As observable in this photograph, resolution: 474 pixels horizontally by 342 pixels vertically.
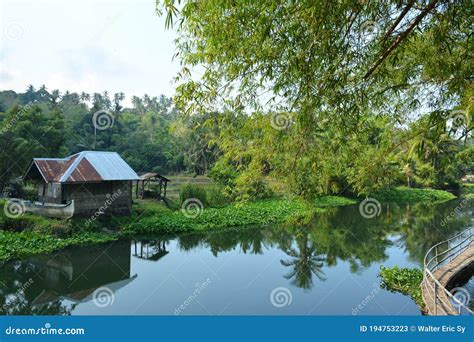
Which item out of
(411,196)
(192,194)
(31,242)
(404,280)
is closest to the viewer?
(404,280)

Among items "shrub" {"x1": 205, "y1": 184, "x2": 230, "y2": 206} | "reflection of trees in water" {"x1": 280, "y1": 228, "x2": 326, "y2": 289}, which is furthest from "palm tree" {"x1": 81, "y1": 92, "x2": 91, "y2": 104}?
"reflection of trees in water" {"x1": 280, "y1": 228, "x2": 326, "y2": 289}

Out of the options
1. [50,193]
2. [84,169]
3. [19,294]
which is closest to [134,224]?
[84,169]

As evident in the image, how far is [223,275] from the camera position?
12.0 m

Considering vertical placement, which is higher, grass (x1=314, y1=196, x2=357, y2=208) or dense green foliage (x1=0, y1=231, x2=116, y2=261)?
grass (x1=314, y1=196, x2=357, y2=208)

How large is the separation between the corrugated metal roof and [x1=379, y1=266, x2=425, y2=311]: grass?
12.2m

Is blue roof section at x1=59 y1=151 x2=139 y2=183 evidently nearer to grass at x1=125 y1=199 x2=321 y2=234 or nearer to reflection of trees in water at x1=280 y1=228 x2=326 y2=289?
grass at x1=125 y1=199 x2=321 y2=234

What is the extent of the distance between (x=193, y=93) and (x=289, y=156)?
1913mm

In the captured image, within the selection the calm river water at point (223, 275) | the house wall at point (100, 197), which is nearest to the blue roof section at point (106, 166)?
the house wall at point (100, 197)

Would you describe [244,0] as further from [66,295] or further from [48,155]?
[48,155]

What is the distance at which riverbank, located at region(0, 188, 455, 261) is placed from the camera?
13.4 metres

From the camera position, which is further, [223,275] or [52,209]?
[52,209]

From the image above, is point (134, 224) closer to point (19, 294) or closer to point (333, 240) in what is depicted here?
point (19, 294)

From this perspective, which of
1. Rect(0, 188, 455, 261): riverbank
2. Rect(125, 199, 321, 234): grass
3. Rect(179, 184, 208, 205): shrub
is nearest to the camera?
Rect(0, 188, 455, 261): riverbank

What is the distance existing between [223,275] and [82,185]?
8.48m
